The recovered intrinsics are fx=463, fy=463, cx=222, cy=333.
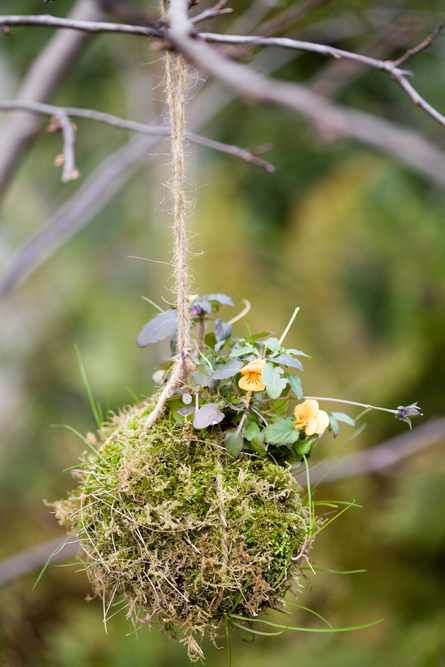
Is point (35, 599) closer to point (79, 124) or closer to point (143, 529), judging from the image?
point (143, 529)

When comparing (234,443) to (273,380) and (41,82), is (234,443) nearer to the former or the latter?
(273,380)

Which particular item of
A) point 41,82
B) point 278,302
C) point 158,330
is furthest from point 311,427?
point 278,302

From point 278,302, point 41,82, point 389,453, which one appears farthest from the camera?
point 278,302

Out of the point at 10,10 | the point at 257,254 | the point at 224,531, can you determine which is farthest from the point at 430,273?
the point at 10,10

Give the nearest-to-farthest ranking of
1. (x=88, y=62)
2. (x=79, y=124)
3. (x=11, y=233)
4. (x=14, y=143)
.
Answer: (x=14, y=143) → (x=88, y=62) → (x=79, y=124) → (x=11, y=233)

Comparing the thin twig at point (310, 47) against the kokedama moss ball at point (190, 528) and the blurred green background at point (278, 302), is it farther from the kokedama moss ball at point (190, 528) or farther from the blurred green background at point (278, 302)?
the blurred green background at point (278, 302)

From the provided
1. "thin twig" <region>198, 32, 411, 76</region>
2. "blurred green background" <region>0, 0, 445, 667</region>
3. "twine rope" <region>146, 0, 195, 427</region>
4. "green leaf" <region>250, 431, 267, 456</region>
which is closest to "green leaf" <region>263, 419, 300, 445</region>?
"green leaf" <region>250, 431, 267, 456</region>
